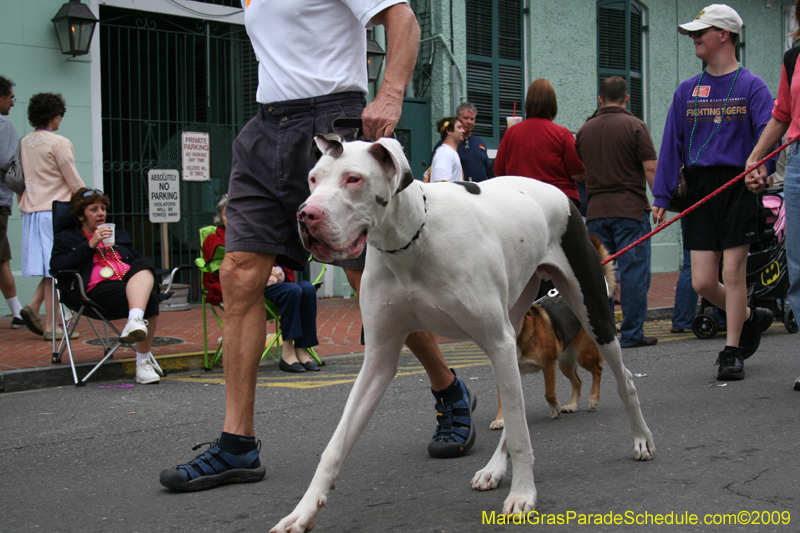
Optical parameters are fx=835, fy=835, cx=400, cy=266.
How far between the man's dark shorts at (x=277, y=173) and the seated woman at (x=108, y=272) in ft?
10.1

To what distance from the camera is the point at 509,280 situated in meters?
3.07

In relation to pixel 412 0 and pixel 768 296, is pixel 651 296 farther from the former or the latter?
pixel 412 0

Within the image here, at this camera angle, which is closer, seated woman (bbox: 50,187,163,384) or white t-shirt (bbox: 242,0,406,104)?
white t-shirt (bbox: 242,0,406,104)

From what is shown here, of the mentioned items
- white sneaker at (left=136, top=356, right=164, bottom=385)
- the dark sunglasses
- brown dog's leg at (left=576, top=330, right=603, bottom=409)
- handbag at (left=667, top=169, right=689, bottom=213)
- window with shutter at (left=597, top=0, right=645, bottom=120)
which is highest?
window with shutter at (left=597, top=0, right=645, bottom=120)

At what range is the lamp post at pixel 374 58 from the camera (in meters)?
11.6

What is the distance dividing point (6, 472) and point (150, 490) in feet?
2.89

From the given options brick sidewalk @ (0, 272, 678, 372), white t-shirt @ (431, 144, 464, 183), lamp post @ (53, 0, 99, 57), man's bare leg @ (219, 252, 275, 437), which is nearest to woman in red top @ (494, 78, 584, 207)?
white t-shirt @ (431, 144, 464, 183)

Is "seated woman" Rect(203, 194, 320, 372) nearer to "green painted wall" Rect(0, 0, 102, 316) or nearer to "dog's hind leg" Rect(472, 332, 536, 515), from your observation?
"green painted wall" Rect(0, 0, 102, 316)

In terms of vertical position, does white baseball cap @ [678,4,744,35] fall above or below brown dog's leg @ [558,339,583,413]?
above

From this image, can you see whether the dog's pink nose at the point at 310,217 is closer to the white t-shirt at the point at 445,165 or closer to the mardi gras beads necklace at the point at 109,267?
the mardi gras beads necklace at the point at 109,267

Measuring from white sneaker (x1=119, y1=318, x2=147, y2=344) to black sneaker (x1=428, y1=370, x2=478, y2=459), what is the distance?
3.07 metres

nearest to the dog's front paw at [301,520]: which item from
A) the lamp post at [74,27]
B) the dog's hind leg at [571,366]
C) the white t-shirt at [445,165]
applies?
the dog's hind leg at [571,366]

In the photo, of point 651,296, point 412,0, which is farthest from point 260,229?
point 412,0

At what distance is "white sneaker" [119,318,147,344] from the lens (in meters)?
6.12
